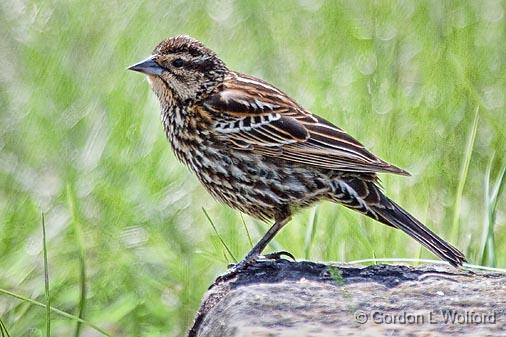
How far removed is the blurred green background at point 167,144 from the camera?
6.18m

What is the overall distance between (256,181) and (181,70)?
747mm

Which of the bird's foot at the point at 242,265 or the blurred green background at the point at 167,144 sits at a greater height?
the blurred green background at the point at 167,144

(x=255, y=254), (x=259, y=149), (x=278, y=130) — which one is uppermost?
(x=278, y=130)

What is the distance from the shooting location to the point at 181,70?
6039 millimetres

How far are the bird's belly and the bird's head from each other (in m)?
0.42

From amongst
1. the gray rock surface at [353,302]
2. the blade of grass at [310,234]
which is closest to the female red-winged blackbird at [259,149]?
the blade of grass at [310,234]

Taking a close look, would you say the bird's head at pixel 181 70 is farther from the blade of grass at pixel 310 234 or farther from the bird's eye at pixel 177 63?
the blade of grass at pixel 310 234

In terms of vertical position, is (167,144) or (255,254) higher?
(167,144)

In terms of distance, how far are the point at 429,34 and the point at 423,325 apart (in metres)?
4.41

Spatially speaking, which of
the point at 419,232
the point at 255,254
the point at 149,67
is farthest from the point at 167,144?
the point at 419,232

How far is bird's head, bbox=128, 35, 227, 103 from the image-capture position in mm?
5965

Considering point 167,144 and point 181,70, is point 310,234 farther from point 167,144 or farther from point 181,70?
point 167,144

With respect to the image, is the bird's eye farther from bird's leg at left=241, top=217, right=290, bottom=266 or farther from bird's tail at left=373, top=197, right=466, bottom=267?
bird's tail at left=373, top=197, right=466, bottom=267

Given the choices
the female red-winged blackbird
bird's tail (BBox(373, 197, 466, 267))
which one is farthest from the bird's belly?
bird's tail (BBox(373, 197, 466, 267))
